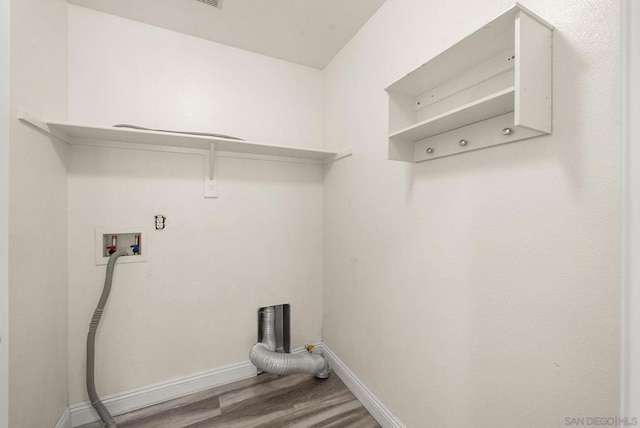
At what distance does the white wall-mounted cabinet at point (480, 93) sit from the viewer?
2.43 feet

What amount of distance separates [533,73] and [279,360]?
1985mm

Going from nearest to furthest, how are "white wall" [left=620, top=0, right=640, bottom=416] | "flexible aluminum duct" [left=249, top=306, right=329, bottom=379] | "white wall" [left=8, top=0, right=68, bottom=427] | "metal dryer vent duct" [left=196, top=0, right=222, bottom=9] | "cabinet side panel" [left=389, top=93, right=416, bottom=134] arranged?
"white wall" [left=620, top=0, right=640, bottom=416] < "white wall" [left=8, top=0, right=68, bottom=427] < "cabinet side panel" [left=389, top=93, right=416, bottom=134] < "metal dryer vent duct" [left=196, top=0, right=222, bottom=9] < "flexible aluminum duct" [left=249, top=306, right=329, bottom=379]

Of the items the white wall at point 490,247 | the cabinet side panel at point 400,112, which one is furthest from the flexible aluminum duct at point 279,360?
the cabinet side panel at point 400,112

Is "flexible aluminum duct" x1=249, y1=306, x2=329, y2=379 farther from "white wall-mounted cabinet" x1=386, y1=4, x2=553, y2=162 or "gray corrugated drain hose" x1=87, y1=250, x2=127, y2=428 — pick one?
"white wall-mounted cabinet" x1=386, y1=4, x2=553, y2=162

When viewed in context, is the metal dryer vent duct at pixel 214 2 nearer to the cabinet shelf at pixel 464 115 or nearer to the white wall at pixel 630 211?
the cabinet shelf at pixel 464 115

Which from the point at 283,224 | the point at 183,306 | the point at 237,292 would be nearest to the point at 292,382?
the point at 237,292

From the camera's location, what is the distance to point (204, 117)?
1.77 m

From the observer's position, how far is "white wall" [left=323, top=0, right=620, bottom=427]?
71cm

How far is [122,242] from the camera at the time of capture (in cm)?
158

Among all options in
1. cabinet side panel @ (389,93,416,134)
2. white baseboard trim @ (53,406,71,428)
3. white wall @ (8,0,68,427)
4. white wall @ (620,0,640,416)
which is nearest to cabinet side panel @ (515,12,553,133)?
white wall @ (620,0,640,416)

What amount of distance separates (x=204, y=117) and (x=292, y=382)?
2014mm

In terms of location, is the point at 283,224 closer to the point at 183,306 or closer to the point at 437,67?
the point at 183,306

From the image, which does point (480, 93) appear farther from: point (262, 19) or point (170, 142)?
point (170, 142)

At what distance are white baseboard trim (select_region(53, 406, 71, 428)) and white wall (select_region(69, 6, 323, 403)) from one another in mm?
53
